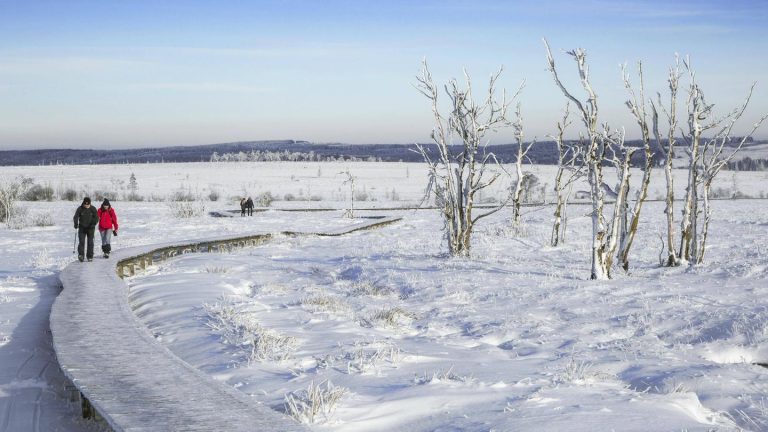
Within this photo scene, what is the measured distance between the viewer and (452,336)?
29.7ft

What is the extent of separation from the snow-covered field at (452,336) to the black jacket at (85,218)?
53.1 inches

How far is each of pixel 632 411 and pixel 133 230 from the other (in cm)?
2827

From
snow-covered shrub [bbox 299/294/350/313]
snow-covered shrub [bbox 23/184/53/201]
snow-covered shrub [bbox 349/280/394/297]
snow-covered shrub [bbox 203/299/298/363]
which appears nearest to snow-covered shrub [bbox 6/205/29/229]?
snow-covered shrub [bbox 23/184/53/201]

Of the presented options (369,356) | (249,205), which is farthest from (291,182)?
(369,356)

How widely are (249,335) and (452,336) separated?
2.70 metres

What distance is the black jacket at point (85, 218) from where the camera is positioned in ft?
49.4

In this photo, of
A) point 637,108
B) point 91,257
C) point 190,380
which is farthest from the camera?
point 91,257

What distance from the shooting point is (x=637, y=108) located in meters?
13.7

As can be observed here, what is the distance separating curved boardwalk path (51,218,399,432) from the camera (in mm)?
5066

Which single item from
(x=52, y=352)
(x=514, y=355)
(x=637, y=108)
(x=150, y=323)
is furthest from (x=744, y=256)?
(x=52, y=352)

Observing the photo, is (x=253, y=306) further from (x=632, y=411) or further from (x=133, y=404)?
(x=632, y=411)

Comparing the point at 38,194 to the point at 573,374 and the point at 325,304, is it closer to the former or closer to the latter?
the point at 325,304

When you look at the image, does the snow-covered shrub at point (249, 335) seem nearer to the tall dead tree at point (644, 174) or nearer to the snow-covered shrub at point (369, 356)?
the snow-covered shrub at point (369, 356)

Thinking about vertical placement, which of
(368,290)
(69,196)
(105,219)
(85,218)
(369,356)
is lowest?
(69,196)
